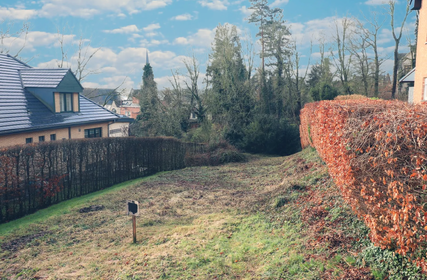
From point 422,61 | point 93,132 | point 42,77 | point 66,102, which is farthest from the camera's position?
point 93,132

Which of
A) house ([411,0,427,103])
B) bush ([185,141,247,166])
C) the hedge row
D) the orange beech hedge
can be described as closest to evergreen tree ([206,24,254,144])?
bush ([185,141,247,166])

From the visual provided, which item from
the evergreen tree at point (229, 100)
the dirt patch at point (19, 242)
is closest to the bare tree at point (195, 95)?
the evergreen tree at point (229, 100)

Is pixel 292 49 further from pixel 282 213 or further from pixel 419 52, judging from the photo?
pixel 282 213

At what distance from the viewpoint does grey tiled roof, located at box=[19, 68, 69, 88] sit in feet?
64.4

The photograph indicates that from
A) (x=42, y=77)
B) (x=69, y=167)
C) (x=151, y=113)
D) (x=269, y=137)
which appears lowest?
(x=69, y=167)

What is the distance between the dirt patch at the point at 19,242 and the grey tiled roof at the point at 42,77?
12.1 meters

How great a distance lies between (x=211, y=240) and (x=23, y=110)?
584 inches

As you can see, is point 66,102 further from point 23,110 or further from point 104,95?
point 104,95

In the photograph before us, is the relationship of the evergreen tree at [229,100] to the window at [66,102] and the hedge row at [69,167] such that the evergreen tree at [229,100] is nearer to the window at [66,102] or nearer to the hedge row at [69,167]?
the hedge row at [69,167]

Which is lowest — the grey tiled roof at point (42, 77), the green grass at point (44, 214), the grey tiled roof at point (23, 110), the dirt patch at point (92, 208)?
the green grass at point (44, 214)

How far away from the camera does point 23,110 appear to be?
1756 centimetres

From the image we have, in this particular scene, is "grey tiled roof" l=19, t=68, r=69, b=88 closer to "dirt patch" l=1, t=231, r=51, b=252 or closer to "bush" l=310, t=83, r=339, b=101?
"dirt patch" l=1, t=231, r=51, b=252

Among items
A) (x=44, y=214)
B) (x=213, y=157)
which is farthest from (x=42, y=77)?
(x=213, y=157)

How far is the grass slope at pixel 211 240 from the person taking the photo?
597cm
